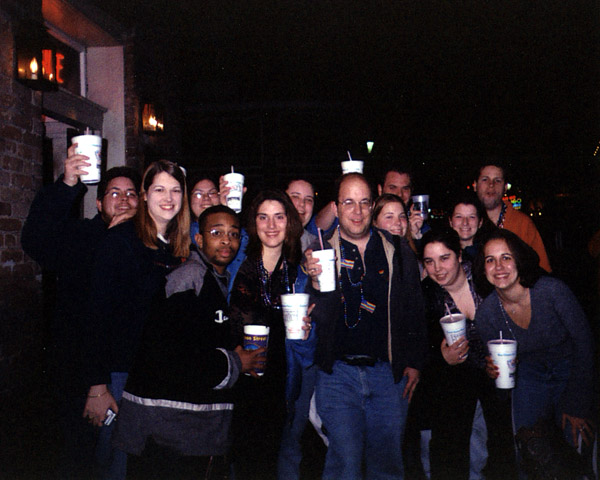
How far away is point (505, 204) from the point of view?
4.02 metres

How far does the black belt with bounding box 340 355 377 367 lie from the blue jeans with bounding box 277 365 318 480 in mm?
281

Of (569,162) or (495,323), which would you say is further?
(569,162)

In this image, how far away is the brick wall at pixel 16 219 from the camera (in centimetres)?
378

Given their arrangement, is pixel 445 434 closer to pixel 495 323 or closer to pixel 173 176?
pixel 495 323

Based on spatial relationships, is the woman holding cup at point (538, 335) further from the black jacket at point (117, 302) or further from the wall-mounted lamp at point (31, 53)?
the wall-mounted lamp at point (31, 53)

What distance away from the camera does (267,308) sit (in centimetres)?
279

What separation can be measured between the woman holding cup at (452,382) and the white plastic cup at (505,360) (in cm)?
25

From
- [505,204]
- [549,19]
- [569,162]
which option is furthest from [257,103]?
[569,162]

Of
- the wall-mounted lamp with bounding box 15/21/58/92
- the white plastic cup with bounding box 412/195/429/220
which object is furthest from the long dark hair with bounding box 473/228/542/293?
the wall-mounted lamp with bounding box 15/21/58/92

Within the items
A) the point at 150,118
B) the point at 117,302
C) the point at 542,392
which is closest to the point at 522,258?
the point at 542,392

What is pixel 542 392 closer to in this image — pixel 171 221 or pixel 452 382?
pixel 452 382

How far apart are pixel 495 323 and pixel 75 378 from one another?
2469 millimetres

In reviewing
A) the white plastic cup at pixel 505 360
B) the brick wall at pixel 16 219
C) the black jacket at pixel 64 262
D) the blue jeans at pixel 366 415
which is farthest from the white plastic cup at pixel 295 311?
the brick wall at pixel 16 219

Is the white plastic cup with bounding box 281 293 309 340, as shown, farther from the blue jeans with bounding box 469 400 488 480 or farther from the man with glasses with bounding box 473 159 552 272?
the man with glasses with bounding box 473 159 552 272
